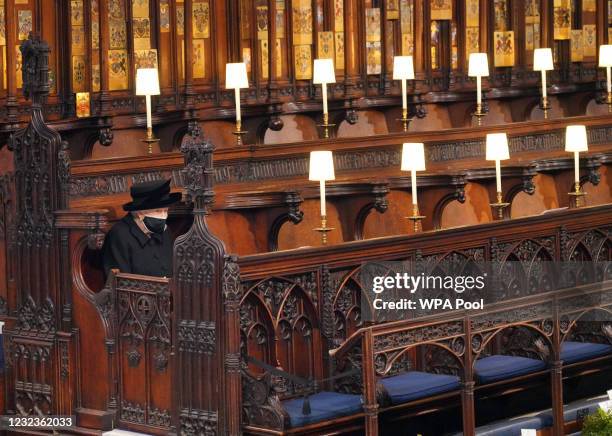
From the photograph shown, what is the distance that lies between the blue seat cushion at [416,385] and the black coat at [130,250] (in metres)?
1.47

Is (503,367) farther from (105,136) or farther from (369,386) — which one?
(105,136)

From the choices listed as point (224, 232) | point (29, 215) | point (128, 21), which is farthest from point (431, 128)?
point (29, 215)

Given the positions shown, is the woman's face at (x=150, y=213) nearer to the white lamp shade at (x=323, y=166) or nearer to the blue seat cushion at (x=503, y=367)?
the white lamp shade at (x=323, y=166)

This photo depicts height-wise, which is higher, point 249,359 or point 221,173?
point 221,173

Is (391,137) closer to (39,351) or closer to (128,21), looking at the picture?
(128,21)

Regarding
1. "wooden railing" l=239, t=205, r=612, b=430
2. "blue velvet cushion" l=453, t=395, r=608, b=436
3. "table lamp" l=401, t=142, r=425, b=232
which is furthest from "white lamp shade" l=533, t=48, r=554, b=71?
"blue velvet cushion" l=453, t=395, r=608, b=436

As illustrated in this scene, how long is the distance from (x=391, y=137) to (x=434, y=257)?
3350 millimetres

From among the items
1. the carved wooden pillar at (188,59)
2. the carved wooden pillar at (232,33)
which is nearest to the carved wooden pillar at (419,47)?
the carved wooden pillar at (232,33)

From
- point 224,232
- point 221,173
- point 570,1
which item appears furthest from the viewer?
point 570,1

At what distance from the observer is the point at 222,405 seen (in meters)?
8.41

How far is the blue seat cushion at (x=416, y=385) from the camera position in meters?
8.71

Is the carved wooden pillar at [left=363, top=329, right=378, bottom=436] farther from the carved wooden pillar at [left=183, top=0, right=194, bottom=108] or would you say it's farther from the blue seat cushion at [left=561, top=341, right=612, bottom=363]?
the carved wooden pillar at [left=183, top=0, right=194, bottom=108]

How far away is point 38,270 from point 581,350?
315cm

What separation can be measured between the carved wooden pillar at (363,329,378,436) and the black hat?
1710mm
